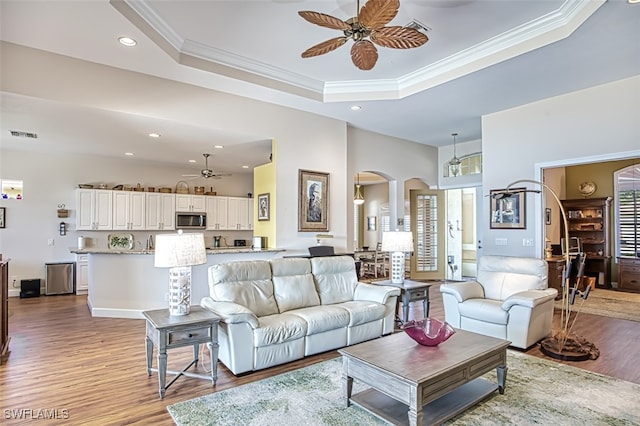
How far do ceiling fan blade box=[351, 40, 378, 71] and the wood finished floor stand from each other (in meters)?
3.03

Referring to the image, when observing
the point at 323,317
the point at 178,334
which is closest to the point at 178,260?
the point at 178,334

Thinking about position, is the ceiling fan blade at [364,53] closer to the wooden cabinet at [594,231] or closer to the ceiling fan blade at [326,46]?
the ceiling fan blade at [326,46]

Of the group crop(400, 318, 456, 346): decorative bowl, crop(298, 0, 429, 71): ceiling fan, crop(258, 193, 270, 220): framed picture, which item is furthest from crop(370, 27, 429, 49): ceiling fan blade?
crop(258, 193, 270, 220): framed picture

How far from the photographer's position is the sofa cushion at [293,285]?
13.2 feet

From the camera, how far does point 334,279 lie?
4.57 metres

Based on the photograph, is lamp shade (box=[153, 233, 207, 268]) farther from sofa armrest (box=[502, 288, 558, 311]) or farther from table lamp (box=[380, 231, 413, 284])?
sofa armrest (box=[502, 288, 558, 311])

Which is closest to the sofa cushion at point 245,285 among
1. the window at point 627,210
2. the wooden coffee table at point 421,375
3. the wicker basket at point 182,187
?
the wooden coffee table at point 421,375

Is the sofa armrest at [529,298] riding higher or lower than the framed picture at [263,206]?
lower

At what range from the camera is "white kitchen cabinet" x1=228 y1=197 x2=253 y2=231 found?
9.52 m

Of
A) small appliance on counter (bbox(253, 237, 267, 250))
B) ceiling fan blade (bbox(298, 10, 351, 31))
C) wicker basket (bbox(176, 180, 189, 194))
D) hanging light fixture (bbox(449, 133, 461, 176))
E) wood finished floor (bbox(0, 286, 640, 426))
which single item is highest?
ceiling fan blade (bbox(298, 10, 351, 31))

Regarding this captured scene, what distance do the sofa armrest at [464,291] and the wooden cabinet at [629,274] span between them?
205 inches

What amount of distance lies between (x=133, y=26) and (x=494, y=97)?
494 centimetres

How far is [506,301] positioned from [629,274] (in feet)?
18.8

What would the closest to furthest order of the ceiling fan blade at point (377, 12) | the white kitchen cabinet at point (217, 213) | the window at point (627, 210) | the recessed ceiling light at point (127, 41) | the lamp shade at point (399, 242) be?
the ceiling fan blade at point (377, 12) → the recessed ceiling light at point (127, 41) → the lamp shade at point (399, 242) → the window at point (627, 210) → the white kitchen cabinet at point (217, 213)
